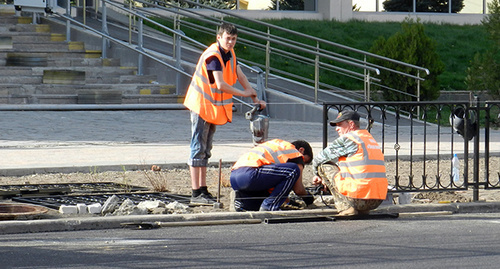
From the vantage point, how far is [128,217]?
26.8 ft

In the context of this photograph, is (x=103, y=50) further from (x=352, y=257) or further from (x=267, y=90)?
(x=352, y=257)

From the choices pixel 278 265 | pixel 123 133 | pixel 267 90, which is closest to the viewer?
pixel 278 265

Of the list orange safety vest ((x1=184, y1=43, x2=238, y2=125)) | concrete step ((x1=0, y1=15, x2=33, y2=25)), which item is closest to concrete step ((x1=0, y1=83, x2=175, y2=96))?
concrete step ((x1=0, y1=15, x2=33, y2=25))

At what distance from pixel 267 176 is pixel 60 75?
11.8 m

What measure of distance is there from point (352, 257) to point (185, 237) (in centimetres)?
152

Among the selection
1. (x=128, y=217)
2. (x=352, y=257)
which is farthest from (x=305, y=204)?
(x=352, y=257)

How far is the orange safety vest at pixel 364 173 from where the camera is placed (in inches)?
332

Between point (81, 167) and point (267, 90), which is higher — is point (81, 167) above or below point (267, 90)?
below

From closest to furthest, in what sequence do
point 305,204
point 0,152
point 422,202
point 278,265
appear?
point 278,265 → point 305,204 → point 422,202 → point 0,152

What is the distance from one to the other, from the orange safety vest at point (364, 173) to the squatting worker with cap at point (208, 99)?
3.94ft

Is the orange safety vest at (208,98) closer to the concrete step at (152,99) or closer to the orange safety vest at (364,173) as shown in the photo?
the orange safety vest at (364,173)

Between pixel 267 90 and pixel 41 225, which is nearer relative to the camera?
pixel 41 225

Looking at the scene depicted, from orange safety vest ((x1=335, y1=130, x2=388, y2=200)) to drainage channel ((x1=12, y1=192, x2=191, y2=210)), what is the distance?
1762 mm

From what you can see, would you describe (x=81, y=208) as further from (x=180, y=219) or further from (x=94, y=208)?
(x=180, y=219)
